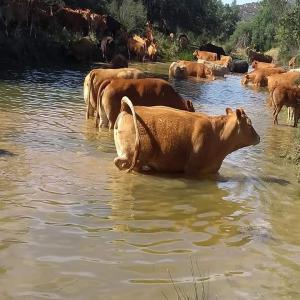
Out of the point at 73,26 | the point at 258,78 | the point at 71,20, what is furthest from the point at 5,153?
the point at 73,26

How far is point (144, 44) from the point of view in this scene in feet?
105

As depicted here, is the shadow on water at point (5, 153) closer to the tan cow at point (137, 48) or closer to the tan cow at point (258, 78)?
the tan cow at point (258, 78)

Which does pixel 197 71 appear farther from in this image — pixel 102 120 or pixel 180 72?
pixel 102 120

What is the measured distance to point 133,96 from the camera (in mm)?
10172

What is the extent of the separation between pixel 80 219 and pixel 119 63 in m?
15.2

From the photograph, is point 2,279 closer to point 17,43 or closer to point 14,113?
point 14,113

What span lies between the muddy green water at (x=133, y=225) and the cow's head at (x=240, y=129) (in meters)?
0.46

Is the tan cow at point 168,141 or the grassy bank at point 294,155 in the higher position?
the tan cow at point 168,141

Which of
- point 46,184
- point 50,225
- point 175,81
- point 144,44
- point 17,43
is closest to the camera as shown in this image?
point 50,225

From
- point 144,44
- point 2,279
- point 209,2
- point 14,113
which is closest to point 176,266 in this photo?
point 2,279

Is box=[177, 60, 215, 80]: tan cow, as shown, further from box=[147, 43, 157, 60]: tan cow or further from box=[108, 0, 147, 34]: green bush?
box=[108, 0, 147, 34]: green bush

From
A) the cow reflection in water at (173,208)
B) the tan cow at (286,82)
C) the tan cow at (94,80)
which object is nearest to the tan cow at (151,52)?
the tan cow at (286,82)

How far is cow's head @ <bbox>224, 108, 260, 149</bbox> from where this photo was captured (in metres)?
7.73

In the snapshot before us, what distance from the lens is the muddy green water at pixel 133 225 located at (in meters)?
4.12
